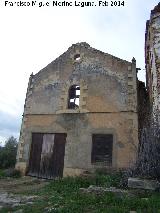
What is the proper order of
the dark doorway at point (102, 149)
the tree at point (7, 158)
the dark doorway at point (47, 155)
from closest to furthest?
1. the dark doorway at point (102, 149)
2. the dark doorway at point (47, 155)
3. the tree at point (7, 158)

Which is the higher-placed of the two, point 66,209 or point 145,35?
point 145,35

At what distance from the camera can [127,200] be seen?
6.16 metres

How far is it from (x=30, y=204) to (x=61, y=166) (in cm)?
634

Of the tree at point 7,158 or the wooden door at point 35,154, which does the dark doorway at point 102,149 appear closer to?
the wooden door at point 35,154

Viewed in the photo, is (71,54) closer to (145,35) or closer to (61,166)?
(145,35)

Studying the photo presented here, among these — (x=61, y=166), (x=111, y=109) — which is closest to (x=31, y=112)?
(x=61, y=166)

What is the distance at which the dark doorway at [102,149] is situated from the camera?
480 inches

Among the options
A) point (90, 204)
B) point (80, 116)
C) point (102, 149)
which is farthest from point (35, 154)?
point (90, 204)

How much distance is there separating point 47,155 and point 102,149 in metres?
3.26

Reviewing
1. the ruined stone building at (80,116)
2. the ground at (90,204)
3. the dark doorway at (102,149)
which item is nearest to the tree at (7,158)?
the ruined stone building at (80,116)

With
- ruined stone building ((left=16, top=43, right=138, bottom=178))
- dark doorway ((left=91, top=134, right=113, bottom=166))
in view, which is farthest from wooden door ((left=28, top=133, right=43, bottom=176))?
dark doorway ((left=91, top=134, right=113, bottom=166))

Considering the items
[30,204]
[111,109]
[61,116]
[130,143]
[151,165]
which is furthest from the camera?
[61,116]

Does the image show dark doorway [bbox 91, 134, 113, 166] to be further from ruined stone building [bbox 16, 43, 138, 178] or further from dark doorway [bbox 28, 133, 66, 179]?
dark doorway [bbox 28, 133, 66, 179]

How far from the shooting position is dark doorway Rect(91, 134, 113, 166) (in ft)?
40.0
